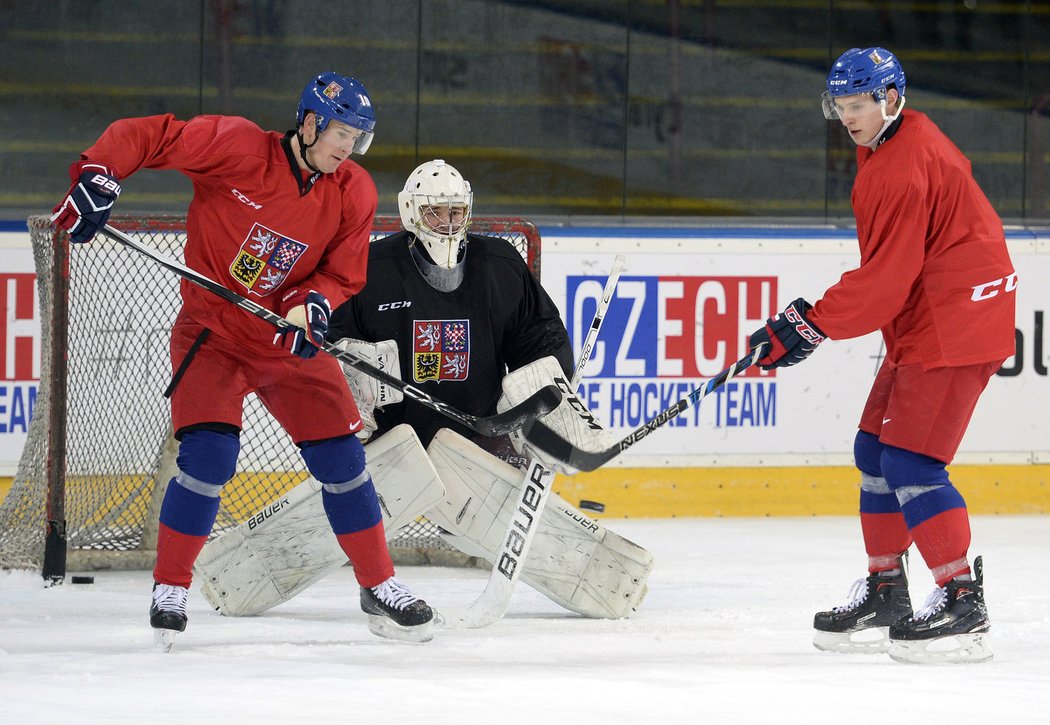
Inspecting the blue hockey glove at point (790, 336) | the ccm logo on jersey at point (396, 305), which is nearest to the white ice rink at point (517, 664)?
the blue hockey glove at point (790, 336)

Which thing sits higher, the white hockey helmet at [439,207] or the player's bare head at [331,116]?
the player's bare head at [331,116]

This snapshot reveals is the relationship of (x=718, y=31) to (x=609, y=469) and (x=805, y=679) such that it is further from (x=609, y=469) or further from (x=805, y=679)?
(x=805, y=679)

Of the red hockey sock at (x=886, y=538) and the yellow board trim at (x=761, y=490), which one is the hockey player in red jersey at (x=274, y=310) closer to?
the red hockey sock at (x=886, y=538)

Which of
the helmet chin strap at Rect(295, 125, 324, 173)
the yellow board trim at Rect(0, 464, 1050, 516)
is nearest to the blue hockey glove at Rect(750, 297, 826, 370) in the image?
the helmet chin strap at Rect(295, 125, 324, 173)

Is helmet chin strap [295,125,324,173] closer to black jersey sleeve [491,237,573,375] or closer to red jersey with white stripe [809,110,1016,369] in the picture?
black jersey sleeve [491,237,573,375]

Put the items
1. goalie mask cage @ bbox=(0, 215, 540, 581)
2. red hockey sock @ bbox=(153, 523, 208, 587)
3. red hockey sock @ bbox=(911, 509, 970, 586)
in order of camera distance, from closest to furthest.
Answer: red hockey sock @ bbox=(911, 509, 970, 586)
red hockey sock @ bbox=(153, 523, 208, 587)
goalie mask cage @ bbox=(0, 215, 540, 581)

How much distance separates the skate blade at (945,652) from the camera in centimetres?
298

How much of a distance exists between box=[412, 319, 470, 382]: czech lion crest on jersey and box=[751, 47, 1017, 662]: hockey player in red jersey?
0.80 metres

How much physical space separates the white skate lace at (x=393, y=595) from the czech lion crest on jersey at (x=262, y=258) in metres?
0.62

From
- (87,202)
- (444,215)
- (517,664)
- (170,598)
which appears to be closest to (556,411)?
(444,215)

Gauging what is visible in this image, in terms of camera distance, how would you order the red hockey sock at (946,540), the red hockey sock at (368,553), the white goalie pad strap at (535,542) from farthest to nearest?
the white goalie pad strap at (535,542), the red hockey sock at (368,553), the red hockey sock at (946,540)

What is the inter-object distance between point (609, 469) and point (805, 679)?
7.04 feet

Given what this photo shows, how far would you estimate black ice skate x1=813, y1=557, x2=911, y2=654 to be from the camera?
3.14 metres

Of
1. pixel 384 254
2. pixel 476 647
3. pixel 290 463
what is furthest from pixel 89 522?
pixel 476 647
